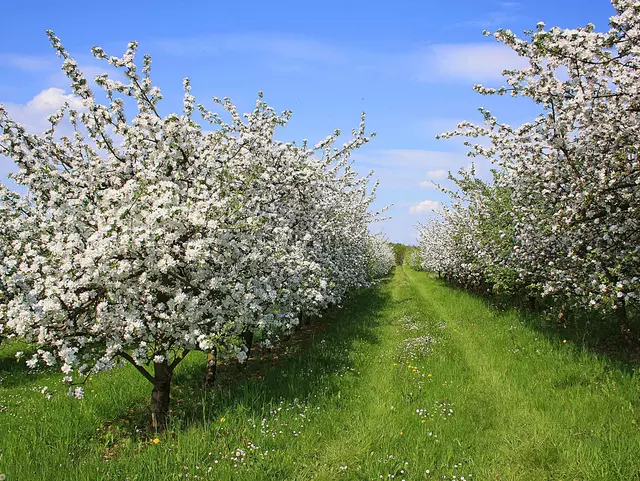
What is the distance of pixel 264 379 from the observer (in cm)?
1040

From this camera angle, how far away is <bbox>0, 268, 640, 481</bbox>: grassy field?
6.47 metres

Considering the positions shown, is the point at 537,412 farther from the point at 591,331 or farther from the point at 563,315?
the point at 563,315

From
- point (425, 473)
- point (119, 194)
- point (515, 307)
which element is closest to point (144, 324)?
point (119, 194)

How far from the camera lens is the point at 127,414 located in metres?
9.27

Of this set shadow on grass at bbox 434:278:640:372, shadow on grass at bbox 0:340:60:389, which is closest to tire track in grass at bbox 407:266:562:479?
shadow on grass at bbox 434:278:640:372

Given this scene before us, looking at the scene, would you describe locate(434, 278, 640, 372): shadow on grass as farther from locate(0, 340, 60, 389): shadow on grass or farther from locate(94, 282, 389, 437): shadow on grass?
locate(0, 340, 60, 389): shadow on grass

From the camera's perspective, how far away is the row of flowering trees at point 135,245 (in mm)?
6965

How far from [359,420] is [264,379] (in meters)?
3.04

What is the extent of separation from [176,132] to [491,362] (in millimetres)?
9512

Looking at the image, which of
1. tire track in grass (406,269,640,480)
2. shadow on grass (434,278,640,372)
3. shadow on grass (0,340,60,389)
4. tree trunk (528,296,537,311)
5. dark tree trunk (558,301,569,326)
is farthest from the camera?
tree trunk (528,296,537,311)

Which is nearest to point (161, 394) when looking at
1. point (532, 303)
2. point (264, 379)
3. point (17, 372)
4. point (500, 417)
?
point (264, 379)

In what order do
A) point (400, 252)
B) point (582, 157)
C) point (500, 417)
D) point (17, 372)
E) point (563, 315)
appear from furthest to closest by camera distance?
point (400, 252) → point (563, 315) → point (17, 372) → point (582, 157) → point (500, 417)

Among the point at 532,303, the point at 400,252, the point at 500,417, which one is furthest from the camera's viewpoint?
the point at 400,252

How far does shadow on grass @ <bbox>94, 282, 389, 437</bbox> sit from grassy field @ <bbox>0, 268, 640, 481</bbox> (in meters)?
0.06
